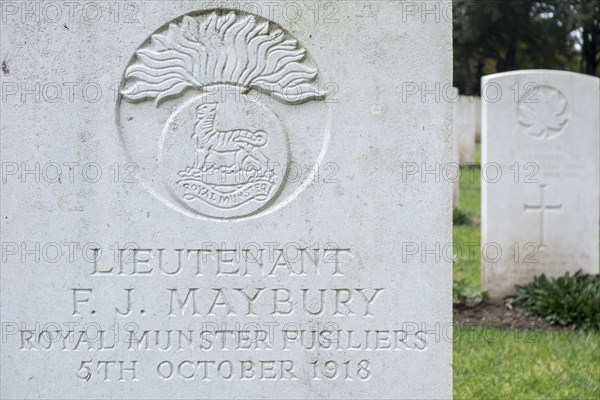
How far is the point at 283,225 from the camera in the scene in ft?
9.72

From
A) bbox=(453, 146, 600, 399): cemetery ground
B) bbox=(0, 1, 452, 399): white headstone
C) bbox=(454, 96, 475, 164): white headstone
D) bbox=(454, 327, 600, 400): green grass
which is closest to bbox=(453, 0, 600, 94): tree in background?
bbox=(454, 96, 475, 164): white headstone

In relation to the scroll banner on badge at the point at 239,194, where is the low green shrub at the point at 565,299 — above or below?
below

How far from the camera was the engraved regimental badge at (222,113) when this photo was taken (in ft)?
9.56

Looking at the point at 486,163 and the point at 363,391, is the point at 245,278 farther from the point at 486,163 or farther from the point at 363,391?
the point at 486,163

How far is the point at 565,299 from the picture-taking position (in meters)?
6.28

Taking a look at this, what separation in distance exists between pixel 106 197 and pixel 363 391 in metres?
1.20

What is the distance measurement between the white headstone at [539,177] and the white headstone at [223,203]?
3.82 metres

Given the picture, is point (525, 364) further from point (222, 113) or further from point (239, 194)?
point (222, 113)

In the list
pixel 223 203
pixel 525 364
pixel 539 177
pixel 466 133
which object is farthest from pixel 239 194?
pixel 466 133

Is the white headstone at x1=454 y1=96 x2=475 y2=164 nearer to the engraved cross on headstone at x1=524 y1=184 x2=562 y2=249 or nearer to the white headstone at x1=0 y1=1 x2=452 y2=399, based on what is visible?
the engraved cross on headstone at x1=524 y1=184 x2=562 y2=249

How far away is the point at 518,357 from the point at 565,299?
1.23m

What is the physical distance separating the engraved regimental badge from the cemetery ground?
2.03 m

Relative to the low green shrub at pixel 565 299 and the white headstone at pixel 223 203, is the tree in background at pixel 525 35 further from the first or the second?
the white headstone at pixel 223 203

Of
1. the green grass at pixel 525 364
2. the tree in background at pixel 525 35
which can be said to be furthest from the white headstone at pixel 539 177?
the tree in background at pixel 525 35
